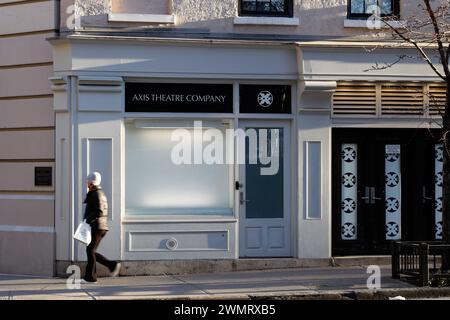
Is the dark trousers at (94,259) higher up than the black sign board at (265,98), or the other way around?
the black sign board at (265,98)

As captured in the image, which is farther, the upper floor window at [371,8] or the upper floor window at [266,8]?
the upper floor window at [371,8]

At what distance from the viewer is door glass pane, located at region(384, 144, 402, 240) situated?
1750cm

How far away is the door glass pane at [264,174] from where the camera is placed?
1695 centimetres

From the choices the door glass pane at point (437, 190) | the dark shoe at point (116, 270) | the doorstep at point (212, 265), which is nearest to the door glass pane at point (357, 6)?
the door glass pane at point (437, 190)

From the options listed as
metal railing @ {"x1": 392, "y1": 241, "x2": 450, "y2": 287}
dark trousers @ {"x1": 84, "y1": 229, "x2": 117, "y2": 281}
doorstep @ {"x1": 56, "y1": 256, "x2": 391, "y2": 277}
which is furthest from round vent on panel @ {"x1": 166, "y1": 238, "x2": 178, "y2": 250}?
metal railing @ {"x1": 392, "y1": 241, "x2": 450, "y2": 287}

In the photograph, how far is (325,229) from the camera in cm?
1689

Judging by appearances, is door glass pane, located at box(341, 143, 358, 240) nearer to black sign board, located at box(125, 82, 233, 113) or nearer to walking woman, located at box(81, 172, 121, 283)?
black sign board, located at box(125, 82, 233, 113)

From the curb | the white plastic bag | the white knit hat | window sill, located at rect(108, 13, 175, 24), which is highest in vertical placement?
window sill, located at rect(108, 13, 175, 24)

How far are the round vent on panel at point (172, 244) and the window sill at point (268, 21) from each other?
159 inches

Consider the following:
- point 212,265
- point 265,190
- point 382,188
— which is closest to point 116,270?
point 212,265

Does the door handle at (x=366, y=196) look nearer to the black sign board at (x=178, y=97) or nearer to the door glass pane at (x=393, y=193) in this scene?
the door glass pane at (x=393, y=193)

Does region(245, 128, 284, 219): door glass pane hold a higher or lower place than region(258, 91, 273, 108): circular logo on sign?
lower

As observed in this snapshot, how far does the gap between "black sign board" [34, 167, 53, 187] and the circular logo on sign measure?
3962mm
